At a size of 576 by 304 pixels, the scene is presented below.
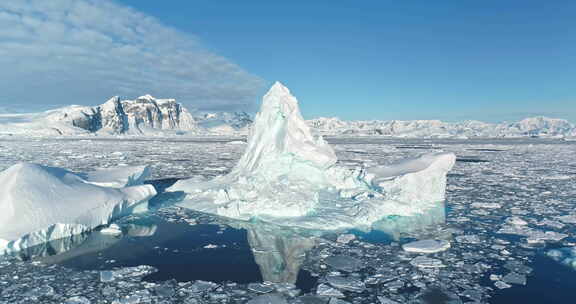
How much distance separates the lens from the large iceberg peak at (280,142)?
1214 cm

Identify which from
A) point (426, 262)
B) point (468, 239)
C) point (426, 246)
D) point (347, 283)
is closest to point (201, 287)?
point (347, 283)

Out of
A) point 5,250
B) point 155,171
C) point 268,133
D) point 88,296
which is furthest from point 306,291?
point 155,171

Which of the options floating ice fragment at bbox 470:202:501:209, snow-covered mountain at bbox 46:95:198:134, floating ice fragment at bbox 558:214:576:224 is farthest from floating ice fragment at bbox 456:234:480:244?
snow-covered mountain at bbox 46:95:198:134

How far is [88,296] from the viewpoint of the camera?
4.78 m

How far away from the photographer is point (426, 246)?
670 centimetres

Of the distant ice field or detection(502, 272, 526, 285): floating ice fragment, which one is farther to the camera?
detection(502, 272, 526, 285): floating ice fragment

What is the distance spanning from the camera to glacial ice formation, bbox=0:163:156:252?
6629 mm

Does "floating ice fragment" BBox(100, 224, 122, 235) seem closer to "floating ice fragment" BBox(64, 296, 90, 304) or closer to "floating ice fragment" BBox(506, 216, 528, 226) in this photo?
"floating ice fragment" BBox(64, 296, 90, 304)

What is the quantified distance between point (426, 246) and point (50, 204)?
24.1ft

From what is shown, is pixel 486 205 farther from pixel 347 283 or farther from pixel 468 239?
pixel 347 283

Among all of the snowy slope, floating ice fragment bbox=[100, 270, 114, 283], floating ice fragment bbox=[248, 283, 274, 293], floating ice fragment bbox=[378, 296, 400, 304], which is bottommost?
floating ice fragment bbox=[378, 296, 400, 304]

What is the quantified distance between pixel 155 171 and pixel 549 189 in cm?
1661

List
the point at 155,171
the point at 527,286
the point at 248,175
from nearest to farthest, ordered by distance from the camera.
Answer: the point at 527,286
the point at 248,175
the point at 155,171

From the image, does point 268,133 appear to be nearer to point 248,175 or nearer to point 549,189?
point 248,175
